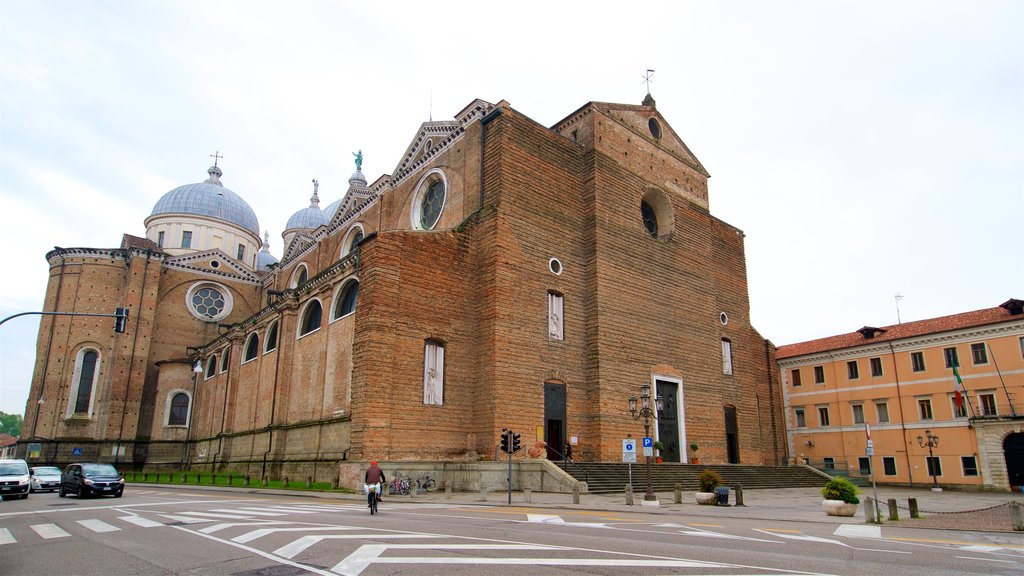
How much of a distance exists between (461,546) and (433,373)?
52.6 feet

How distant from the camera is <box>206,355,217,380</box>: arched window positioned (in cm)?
4384

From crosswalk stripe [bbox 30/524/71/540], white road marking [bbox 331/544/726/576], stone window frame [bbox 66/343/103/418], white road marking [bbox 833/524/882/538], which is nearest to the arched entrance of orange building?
white road marking [bbox 833/524/882/538]

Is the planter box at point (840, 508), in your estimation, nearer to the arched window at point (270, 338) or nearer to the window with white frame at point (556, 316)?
the window with white frame at point (556, 316)

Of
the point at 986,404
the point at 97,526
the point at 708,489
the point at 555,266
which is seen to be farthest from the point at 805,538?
the point at 986,404

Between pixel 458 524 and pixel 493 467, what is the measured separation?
11.3m

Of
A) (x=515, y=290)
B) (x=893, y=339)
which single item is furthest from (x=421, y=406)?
(x=893, y=339)

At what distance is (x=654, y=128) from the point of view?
35344 millimetres

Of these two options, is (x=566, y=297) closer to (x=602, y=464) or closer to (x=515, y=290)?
(x=515, y=290)

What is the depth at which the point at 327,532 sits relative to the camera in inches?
417

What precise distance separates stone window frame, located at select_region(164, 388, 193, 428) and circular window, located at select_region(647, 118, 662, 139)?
3550 cm

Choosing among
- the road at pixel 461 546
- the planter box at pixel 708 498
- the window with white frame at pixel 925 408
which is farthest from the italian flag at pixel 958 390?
the road at pixel 461 546

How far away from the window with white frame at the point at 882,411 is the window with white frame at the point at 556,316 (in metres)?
22.9

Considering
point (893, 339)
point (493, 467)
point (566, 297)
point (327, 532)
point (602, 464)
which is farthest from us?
point (893, 339)

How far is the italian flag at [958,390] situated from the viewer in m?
33.1
